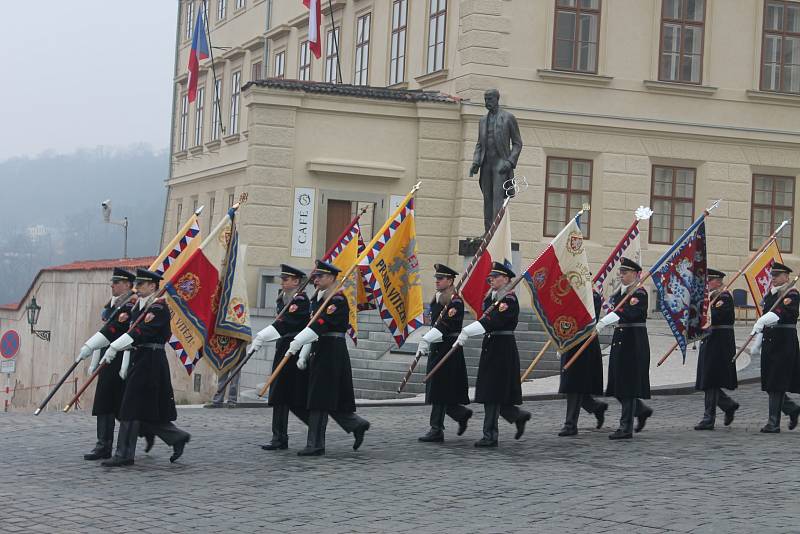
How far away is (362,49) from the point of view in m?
33.3

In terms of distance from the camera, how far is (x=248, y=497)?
10.5 metres

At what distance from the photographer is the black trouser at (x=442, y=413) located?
1402 cm

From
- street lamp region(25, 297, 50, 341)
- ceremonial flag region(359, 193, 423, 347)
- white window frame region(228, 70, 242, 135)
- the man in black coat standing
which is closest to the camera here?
ceremonial flag region(359, 193, 423, 347)

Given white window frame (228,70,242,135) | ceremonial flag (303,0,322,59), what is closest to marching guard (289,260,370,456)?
ceremonial flag (303,0,322,59)

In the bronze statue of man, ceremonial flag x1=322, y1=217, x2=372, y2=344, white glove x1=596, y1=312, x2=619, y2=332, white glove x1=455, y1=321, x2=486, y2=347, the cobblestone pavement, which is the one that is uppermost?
the bronze statue of man

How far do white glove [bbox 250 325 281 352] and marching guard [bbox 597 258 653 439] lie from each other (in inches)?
136

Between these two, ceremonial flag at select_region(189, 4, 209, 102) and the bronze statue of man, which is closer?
the bronze statue of man

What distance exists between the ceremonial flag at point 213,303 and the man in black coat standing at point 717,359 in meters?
4.96

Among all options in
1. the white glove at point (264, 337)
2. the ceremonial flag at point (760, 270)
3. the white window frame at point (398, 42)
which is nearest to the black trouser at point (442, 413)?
the white glove at point (264, 337)

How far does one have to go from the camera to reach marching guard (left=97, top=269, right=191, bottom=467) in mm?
12141

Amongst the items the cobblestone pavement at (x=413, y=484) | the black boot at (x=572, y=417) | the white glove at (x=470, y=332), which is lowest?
the cobblestone pavement at (x=413, y=484)

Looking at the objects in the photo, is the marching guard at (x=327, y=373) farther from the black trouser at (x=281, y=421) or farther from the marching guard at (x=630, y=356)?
the marching guard at (x=630, y=356)

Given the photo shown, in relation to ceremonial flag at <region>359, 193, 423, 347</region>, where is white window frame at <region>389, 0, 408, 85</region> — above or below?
above

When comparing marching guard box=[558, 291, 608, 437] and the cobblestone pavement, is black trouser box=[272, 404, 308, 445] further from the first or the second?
marching guard box=[558, 291, 608, 437]
